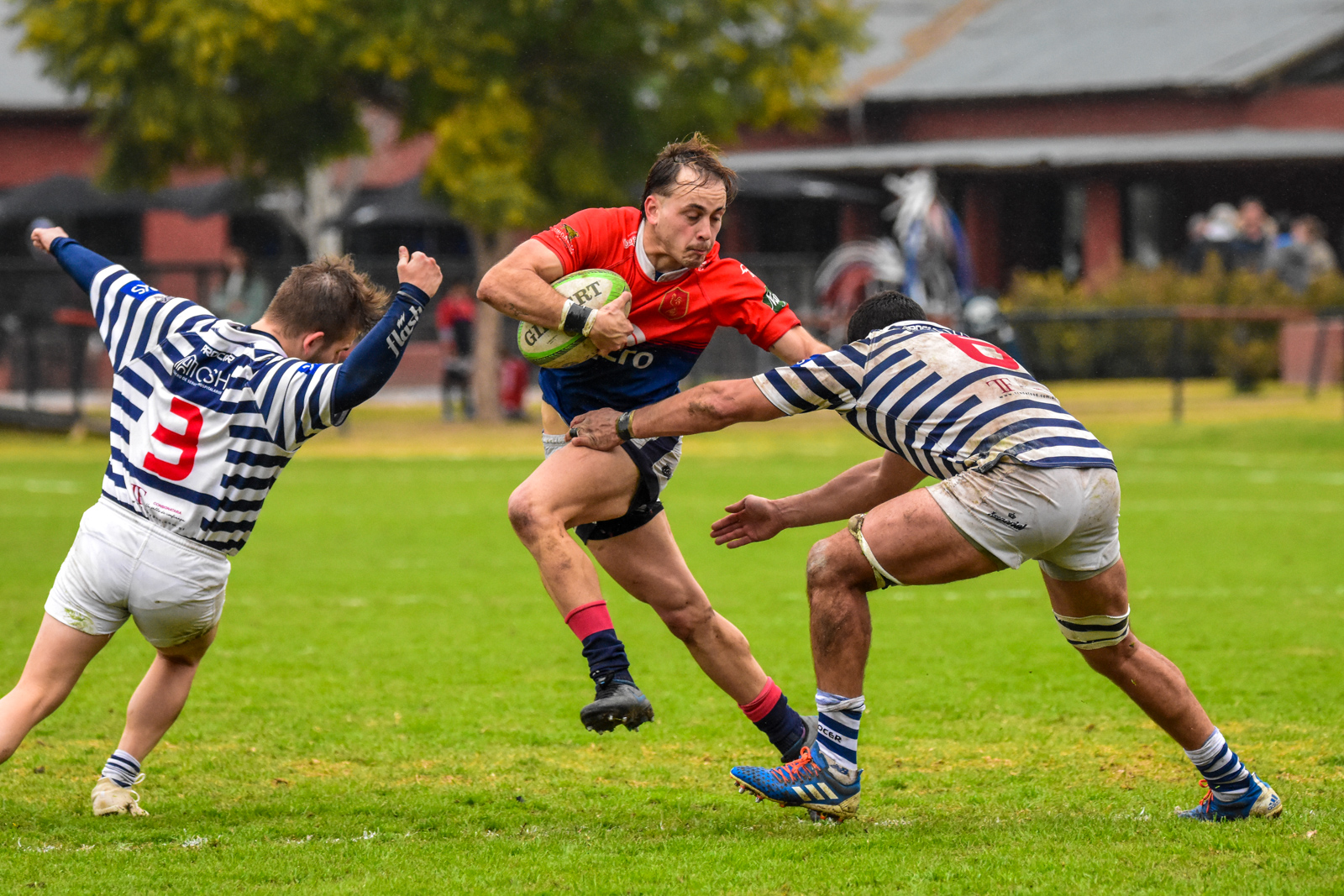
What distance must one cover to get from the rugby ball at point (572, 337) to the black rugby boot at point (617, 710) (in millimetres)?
1152

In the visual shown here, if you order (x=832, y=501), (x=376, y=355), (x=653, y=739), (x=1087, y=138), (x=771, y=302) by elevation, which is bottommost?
(x=653, y=739)

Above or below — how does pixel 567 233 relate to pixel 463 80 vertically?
below

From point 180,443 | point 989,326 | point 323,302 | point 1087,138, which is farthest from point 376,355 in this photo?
point 1087,138

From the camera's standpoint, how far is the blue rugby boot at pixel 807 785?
5.20 m

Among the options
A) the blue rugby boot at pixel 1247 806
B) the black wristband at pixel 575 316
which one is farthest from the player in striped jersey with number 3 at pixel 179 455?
the blue rugby boot at pixel 1247 806

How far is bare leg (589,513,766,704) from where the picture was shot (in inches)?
227

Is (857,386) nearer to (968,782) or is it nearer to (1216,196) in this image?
(968,782)

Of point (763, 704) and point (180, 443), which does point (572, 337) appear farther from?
point (763, 704)

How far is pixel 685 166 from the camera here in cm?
570

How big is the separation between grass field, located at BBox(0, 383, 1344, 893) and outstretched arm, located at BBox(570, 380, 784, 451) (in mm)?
1263

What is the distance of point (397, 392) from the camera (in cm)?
3008

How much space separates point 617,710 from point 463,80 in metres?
18.2

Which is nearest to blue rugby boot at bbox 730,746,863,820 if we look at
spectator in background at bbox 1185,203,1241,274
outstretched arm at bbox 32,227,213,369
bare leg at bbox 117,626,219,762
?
bare leg at bbox 117,626,219,762

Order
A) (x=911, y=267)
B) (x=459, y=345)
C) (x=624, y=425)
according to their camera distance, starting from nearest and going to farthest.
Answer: (x=624, y=425)
(x=459, y=345)
(x=911, y=267)
